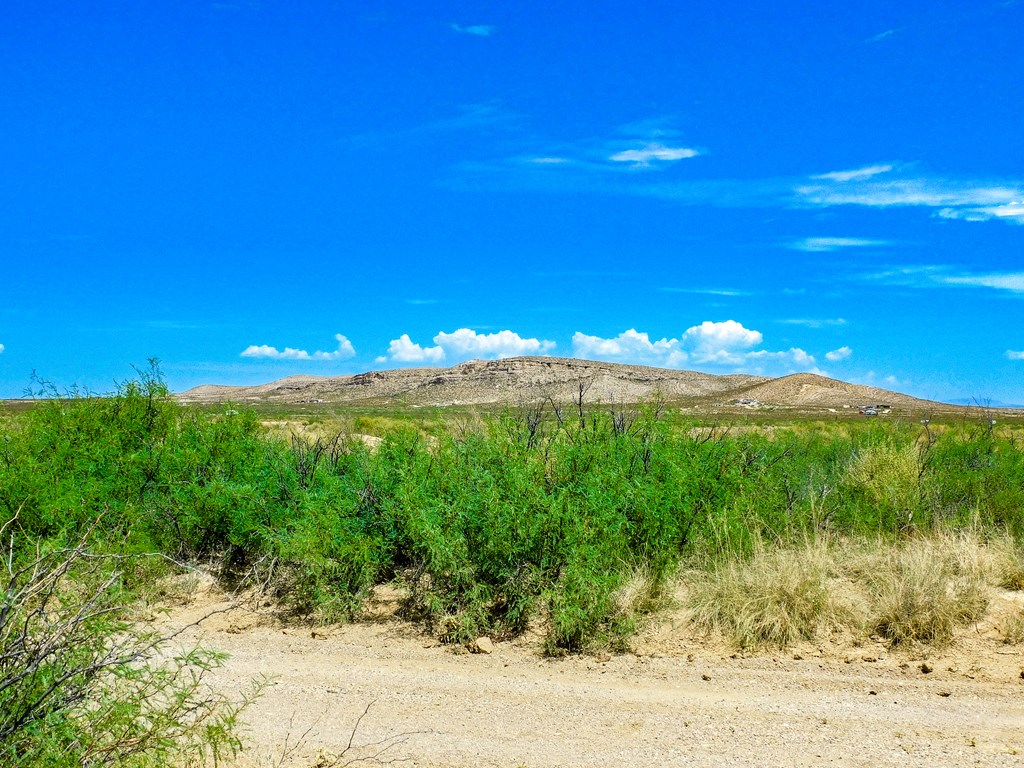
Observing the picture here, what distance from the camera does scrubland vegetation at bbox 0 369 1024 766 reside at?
816 centimetres

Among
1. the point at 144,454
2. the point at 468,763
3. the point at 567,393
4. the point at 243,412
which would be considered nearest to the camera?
the point at 468,763

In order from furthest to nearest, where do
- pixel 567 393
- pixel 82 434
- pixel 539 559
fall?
pixel 567 393 < pixel 82 434 < pixel 539 559

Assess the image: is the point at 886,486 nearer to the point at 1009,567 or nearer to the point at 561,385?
the point at 1009,567

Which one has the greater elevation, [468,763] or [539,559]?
[539,559]

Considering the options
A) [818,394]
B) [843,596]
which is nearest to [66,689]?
[843,596]

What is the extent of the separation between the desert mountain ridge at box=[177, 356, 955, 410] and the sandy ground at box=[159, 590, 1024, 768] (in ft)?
263

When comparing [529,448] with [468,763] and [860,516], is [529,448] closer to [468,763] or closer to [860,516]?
[860,516]

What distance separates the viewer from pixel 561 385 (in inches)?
3984

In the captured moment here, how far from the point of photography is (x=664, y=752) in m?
5.81

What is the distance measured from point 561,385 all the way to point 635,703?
9466cm

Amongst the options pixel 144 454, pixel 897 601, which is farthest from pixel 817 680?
pixel 144 454

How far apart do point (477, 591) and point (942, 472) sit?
7930mm

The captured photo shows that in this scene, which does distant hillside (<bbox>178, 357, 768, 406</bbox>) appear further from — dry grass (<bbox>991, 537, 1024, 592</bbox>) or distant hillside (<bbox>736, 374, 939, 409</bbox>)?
dry grass (<bbox>991, 537, 1024, 592</bbox>)

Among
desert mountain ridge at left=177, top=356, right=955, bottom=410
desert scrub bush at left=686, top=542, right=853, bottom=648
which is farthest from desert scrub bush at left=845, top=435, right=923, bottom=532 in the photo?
desert mountain ridge at left=177, top=356, right=955, bottom=410
